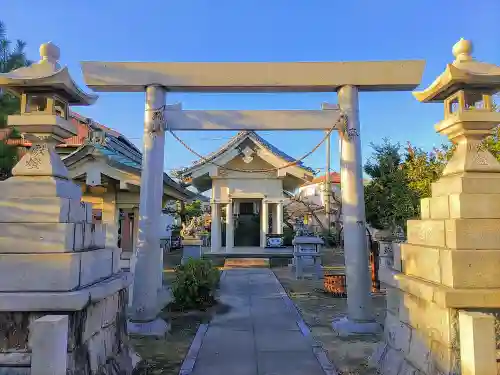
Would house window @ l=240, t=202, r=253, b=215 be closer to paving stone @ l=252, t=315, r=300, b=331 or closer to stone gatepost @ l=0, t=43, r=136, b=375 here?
paving stone @ l=252, t=315, r=300, b=331

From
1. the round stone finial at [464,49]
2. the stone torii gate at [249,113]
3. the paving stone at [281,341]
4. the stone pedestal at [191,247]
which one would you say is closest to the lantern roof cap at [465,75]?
the round stone finial at [464,49]

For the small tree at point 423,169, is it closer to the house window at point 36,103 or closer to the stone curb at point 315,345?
the stone curb at point 315,345

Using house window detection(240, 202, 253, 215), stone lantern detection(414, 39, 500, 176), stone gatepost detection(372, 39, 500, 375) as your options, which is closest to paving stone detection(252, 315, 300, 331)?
stone gatepost detection(372, 39, 500, 375)

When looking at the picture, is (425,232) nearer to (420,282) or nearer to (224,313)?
(420,282)

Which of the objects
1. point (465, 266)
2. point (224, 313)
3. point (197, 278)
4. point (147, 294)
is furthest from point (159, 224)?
point (465, 266)

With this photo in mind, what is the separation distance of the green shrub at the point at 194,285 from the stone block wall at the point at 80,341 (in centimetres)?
377

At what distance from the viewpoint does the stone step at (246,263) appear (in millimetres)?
15396

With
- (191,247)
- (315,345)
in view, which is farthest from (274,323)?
(191,247)

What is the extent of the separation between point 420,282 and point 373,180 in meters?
6.34

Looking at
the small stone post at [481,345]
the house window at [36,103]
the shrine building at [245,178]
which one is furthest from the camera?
the shrine building at [245,178]

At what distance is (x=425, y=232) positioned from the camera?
3967 millimetres

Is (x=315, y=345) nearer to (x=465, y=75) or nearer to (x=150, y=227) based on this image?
(x=150, y=227)

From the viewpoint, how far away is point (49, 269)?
334 centimetres

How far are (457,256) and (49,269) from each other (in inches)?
152
